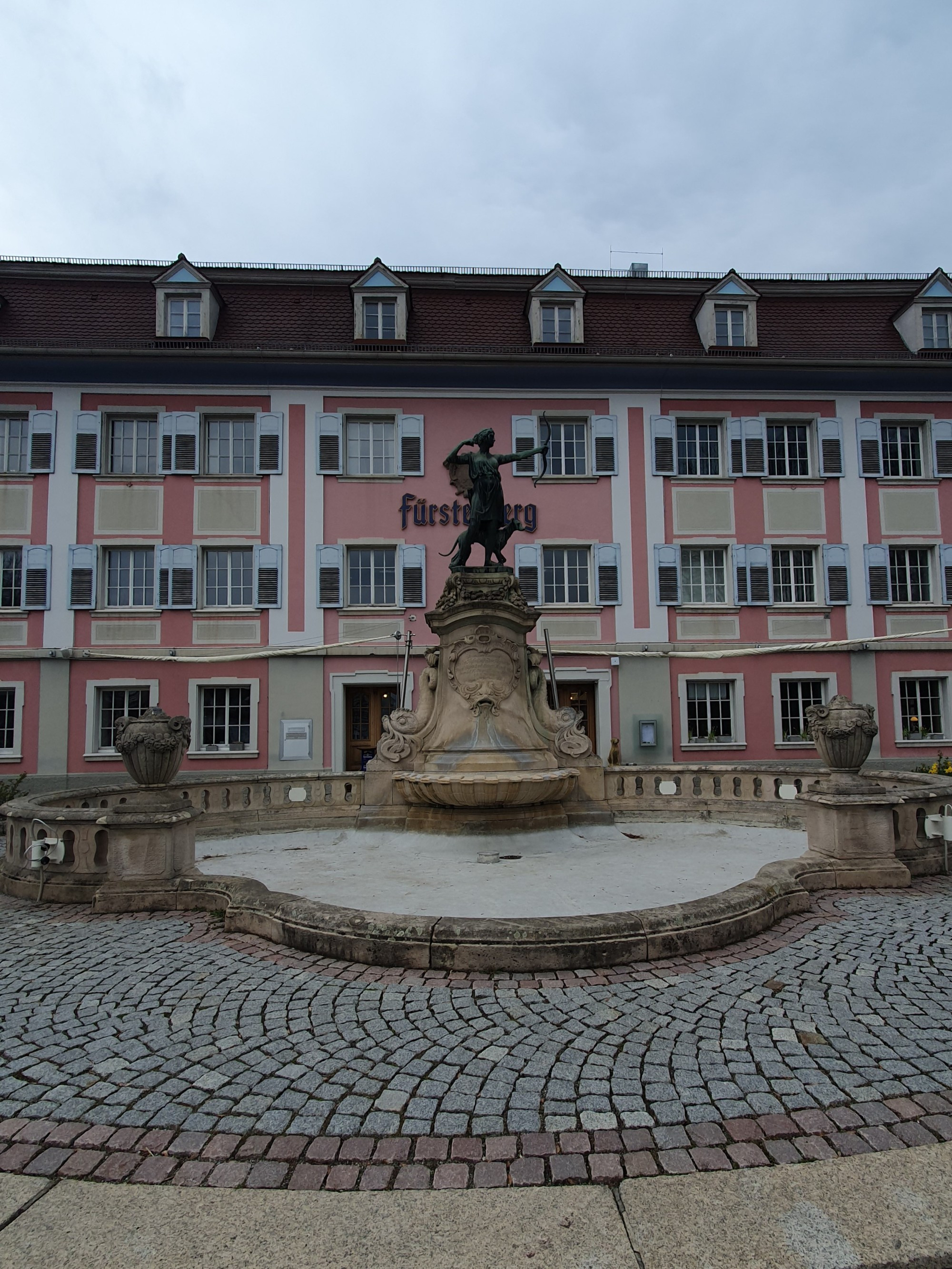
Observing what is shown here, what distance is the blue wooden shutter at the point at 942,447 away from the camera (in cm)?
1873

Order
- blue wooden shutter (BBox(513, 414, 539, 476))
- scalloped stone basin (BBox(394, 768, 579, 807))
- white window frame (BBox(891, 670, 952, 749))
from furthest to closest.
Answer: blue wooden shutter (BBox(513, 414, 539, 476))
white window frame (BBox(891, 670, 952, 749))
scalloped stone basin (BBox(394, 768, 579, 807))

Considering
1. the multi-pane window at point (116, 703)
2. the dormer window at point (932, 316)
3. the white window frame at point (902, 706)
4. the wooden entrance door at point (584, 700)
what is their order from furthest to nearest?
1. the dormer window at point (932, 316)
2. the wooden entrance door at point (584, 700)
3. the white window frame at point (902, 706)
4. the multi-pane window at point (116, 703)

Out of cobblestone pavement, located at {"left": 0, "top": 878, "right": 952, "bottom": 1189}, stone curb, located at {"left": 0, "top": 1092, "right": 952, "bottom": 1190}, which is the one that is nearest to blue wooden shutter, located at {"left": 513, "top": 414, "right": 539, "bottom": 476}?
cobblestone pavement, located at {"left": 0, "top": 878, "right": 952, "bottom": 1189}

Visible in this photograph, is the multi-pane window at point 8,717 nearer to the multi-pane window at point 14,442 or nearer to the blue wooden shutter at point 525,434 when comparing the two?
the multi-pane window at point 14,442

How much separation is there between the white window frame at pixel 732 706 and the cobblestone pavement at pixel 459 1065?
43.2ft

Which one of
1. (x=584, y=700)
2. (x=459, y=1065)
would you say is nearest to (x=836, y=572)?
(x=584, y=700)

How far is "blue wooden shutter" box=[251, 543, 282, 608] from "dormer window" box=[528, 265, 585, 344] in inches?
335

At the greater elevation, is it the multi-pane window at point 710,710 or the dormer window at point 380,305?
the dormer window at point 380,305

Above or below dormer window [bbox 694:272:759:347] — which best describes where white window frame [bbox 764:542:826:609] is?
below

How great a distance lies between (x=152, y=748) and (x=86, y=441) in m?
14.3

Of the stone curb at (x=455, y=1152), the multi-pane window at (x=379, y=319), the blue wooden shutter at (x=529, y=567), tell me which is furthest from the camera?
the multi-pane window at (x=379, y=319)

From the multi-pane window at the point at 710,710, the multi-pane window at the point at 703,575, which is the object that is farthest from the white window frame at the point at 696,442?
the multi-pane window at the point at 710,710

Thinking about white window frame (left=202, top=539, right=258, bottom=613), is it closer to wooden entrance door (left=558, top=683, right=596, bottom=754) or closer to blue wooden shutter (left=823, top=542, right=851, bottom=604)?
wooden entrance door (left=558, top=683, right=596, bottom=754)

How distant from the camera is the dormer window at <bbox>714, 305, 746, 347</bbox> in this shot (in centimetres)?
1952
